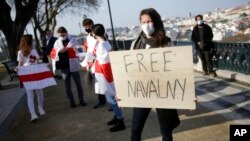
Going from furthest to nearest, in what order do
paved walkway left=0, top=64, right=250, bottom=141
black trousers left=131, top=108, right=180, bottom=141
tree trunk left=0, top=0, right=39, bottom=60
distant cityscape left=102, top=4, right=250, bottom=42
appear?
tree trunk left=0, top=0, right=39, bottom=60, distant cityscape left=102, top=4, right=250, bottom=42, paved walkway left=0, top=64, right=250, bottom=141, black trousers left=131, top=108, right=180, bottom=141

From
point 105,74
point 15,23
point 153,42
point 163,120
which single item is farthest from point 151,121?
point 15,23

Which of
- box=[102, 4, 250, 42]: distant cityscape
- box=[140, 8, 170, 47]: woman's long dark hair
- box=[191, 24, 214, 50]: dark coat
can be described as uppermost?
box=[140, 8, 170, 47]: woman's long dark hair

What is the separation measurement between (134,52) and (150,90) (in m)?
0.44

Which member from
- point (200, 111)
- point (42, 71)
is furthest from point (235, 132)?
point (42, 71)

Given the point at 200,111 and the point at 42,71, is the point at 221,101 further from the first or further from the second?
the point at 42,71

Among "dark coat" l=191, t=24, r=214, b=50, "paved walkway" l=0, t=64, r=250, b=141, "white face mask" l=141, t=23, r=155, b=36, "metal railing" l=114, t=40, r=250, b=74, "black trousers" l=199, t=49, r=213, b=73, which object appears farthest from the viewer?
"black trousers" l=199, t=49, r=213, b=73

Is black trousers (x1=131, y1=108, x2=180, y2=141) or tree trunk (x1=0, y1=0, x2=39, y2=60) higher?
tree trunk (x1=0, y1=0, x2=39, y2=60)

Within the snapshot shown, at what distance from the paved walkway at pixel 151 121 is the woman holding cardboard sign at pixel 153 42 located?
1500 mm

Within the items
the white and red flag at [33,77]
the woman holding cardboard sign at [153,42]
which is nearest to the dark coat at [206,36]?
the white and red flag at [33,77]

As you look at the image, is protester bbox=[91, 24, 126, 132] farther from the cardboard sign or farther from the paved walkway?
the cardboard sign

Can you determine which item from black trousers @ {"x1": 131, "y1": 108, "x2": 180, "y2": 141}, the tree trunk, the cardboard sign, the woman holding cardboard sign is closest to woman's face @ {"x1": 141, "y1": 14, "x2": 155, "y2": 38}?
the woman holding cardboard sign

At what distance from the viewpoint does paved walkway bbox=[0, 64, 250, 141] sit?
6.10 m

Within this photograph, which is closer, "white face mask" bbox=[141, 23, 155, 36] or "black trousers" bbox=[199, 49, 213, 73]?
"white face mask" bbox=[141, 23, 155, 36]

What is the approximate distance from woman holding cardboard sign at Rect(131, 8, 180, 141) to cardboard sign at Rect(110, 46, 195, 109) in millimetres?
116
